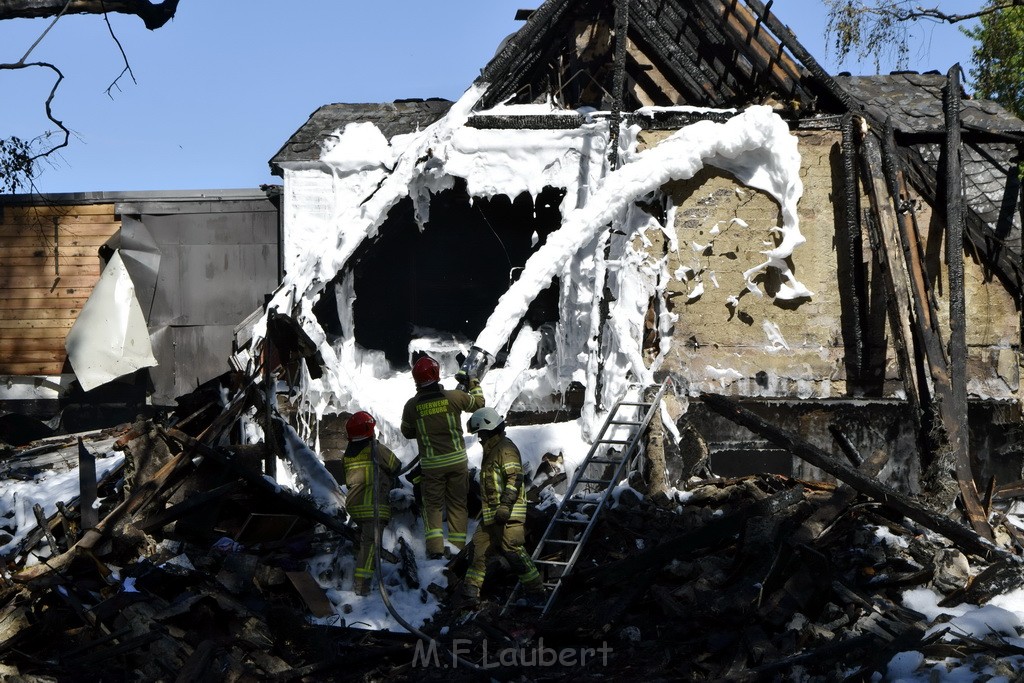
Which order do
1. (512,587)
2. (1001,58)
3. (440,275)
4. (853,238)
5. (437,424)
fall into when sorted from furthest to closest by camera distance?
1. (1001,58)
2. (440,275)
3. (853,238)
4. (437,424)
5. (512,587)

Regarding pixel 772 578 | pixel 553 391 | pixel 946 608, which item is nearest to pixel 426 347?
pixel 553 391

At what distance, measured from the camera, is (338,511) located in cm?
842

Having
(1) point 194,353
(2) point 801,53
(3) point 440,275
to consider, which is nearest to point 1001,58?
(2) point 801,53

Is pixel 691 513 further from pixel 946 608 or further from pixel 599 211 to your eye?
pixel 599 211

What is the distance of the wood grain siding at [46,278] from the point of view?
1355cm

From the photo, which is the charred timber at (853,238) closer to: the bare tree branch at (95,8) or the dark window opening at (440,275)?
the dark window opening at (440,275)

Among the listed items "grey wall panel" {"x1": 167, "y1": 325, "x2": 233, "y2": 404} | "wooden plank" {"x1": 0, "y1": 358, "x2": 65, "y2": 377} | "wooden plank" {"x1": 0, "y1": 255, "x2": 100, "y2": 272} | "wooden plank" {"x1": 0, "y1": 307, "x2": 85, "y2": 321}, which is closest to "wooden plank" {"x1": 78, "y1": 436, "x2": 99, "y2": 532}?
"grey wall panel" {"x1": 167, "y1": 325, "x2": 233, "y2": 404}

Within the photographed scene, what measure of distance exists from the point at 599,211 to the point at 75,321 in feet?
24.3

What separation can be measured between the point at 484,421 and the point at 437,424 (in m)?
0.61

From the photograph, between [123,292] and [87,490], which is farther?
[123,292]

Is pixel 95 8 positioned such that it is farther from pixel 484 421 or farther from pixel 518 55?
pixel 518 55

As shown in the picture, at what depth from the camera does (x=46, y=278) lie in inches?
536

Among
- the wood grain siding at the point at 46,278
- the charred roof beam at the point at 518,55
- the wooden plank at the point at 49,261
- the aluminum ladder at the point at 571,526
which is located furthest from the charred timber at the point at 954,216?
the wooden plank at the point at 49,261
